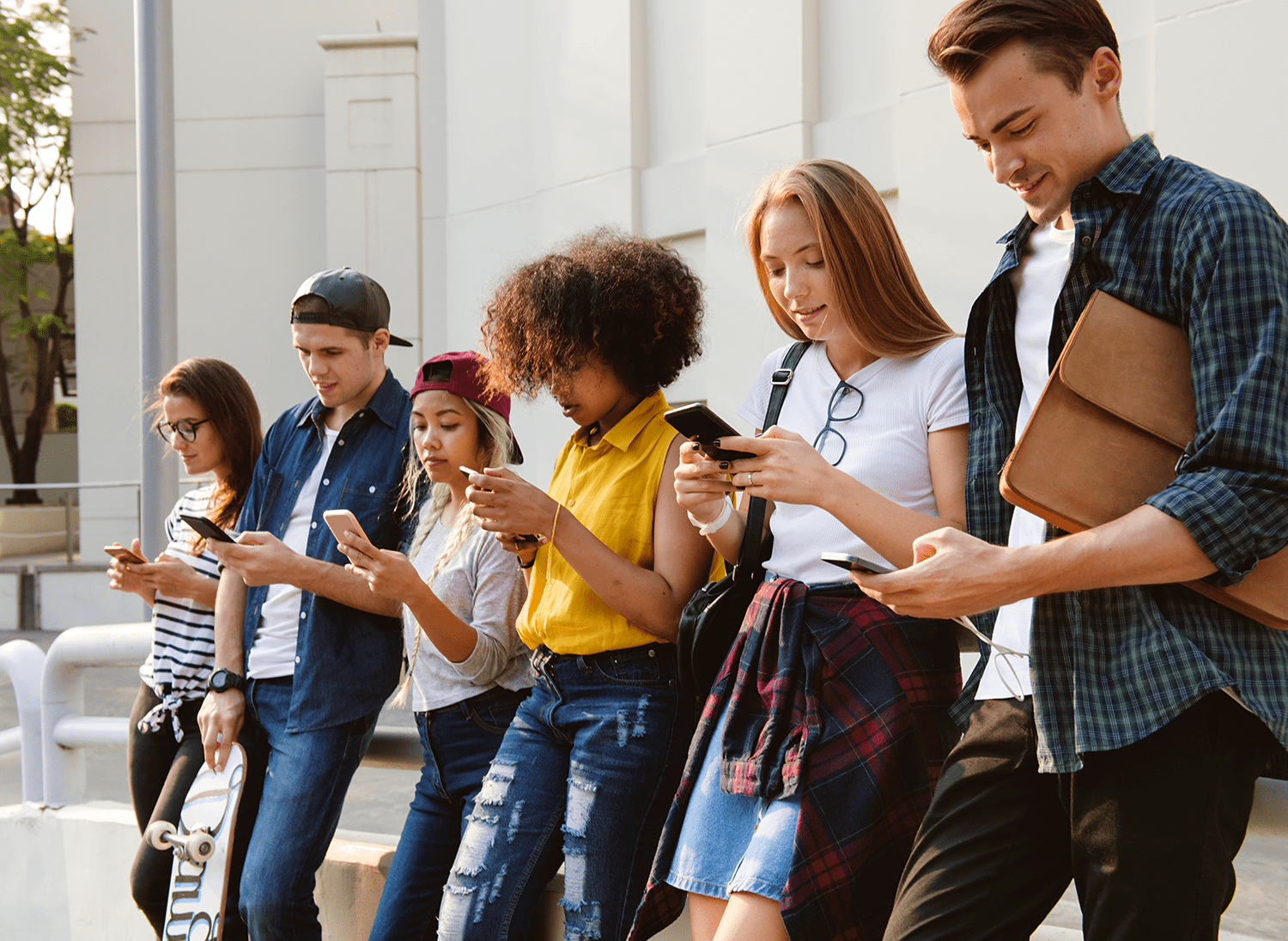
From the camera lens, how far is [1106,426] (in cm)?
162

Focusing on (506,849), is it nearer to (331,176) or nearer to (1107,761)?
(1107,761)

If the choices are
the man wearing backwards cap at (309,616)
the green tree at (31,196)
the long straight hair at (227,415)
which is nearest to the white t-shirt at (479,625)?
the man wearing backwards cap at (309,616)

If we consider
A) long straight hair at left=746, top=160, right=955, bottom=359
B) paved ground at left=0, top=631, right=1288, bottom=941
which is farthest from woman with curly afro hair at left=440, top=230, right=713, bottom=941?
paved ground at left=0, top=631, right=1288, bottom=941

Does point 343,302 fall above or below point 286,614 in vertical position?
above

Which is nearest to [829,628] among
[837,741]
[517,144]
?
[837,741]

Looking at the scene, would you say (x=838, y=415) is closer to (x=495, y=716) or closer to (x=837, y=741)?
(x=837, y=741)

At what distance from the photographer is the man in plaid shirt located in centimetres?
152

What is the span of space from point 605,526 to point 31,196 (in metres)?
20.0

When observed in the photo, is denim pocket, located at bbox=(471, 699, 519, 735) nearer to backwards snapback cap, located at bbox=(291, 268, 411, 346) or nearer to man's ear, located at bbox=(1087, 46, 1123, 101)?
backwards snapback cap, located at bbox=(291, 268, 411, 346)

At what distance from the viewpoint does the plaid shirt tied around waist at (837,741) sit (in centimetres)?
196

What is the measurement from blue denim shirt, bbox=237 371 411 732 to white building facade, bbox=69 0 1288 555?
507 mm

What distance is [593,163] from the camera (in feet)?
31.2

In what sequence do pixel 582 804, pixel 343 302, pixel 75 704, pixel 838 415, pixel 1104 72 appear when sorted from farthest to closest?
1. pixel 75 704
2. pixel 343 302
3. pixel 582 804
4. pixel 838 415
5. pixel 1104 72

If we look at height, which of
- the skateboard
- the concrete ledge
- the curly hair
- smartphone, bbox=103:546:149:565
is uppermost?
the curly hair
